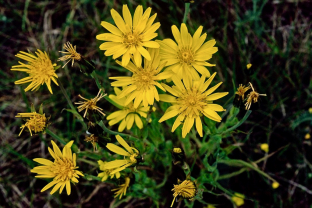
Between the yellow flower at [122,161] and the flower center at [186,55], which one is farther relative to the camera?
the flower center at [186,55]

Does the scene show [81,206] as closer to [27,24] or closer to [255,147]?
[255,147]

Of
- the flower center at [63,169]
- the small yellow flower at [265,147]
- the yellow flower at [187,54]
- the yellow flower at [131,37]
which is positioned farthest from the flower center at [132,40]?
the small yellow flower at [265,147]

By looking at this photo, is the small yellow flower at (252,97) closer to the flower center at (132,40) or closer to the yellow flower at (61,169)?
the flower center at (132,40)

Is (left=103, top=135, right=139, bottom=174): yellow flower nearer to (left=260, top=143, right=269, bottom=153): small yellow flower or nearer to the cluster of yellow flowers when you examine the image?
the cluster of yellow flowers

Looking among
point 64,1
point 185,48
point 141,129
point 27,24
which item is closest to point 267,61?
point 185,48

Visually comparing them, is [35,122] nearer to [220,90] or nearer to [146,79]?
[146,79]
